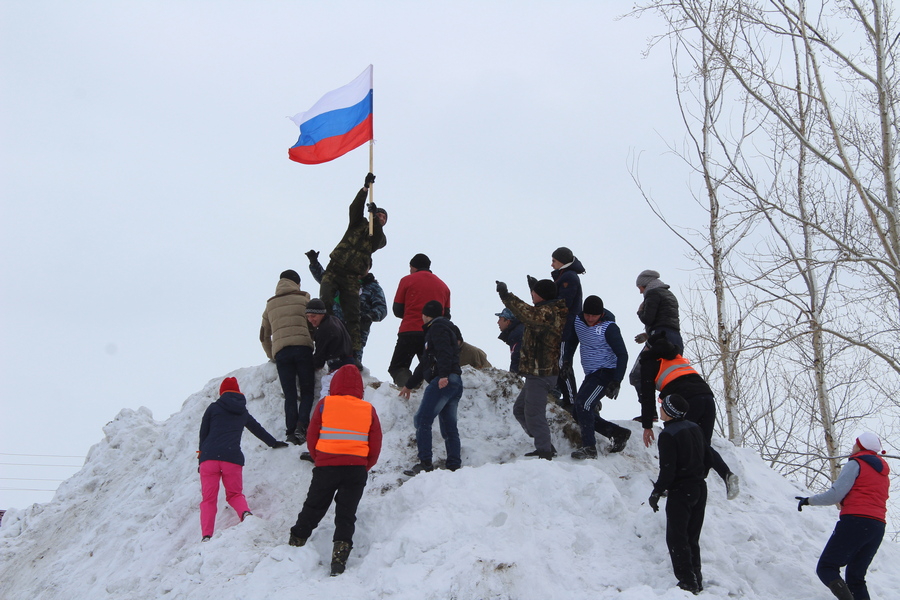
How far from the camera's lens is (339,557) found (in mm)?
6285

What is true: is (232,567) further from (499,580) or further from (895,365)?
(895,365)

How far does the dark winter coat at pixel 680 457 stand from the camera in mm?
6016

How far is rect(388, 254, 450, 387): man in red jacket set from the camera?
29.5ft

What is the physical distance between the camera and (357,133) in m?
10.6

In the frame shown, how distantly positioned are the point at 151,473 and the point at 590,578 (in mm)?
6186

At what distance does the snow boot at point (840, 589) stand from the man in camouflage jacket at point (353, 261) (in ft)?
19.3

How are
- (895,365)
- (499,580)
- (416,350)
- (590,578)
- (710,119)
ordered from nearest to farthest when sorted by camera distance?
1. (499,580)
2. (590,578)
3. (416,350)
4. (895,365)
5. (710,119)

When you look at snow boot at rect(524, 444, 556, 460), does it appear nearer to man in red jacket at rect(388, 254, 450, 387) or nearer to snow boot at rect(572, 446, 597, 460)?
snow boot at rect(572, 446, 597, 460)

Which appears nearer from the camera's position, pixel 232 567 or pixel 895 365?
pixel 232 567

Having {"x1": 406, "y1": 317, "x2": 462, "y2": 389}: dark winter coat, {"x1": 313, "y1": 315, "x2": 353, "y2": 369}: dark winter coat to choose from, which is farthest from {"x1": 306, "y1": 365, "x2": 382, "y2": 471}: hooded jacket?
{"x1": 313, "y1": 315, "x2": 353, "y2": 369}: dark winter coat

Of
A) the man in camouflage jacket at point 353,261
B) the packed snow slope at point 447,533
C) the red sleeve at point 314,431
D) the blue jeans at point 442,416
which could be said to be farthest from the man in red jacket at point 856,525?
the man in camouflage jacket at point 353,261

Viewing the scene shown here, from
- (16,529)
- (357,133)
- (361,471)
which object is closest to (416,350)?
(361,471)

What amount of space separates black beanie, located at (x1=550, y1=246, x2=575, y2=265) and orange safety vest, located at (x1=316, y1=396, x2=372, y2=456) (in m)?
3.12

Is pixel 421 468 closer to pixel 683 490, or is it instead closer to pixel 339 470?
pixel 339 470
